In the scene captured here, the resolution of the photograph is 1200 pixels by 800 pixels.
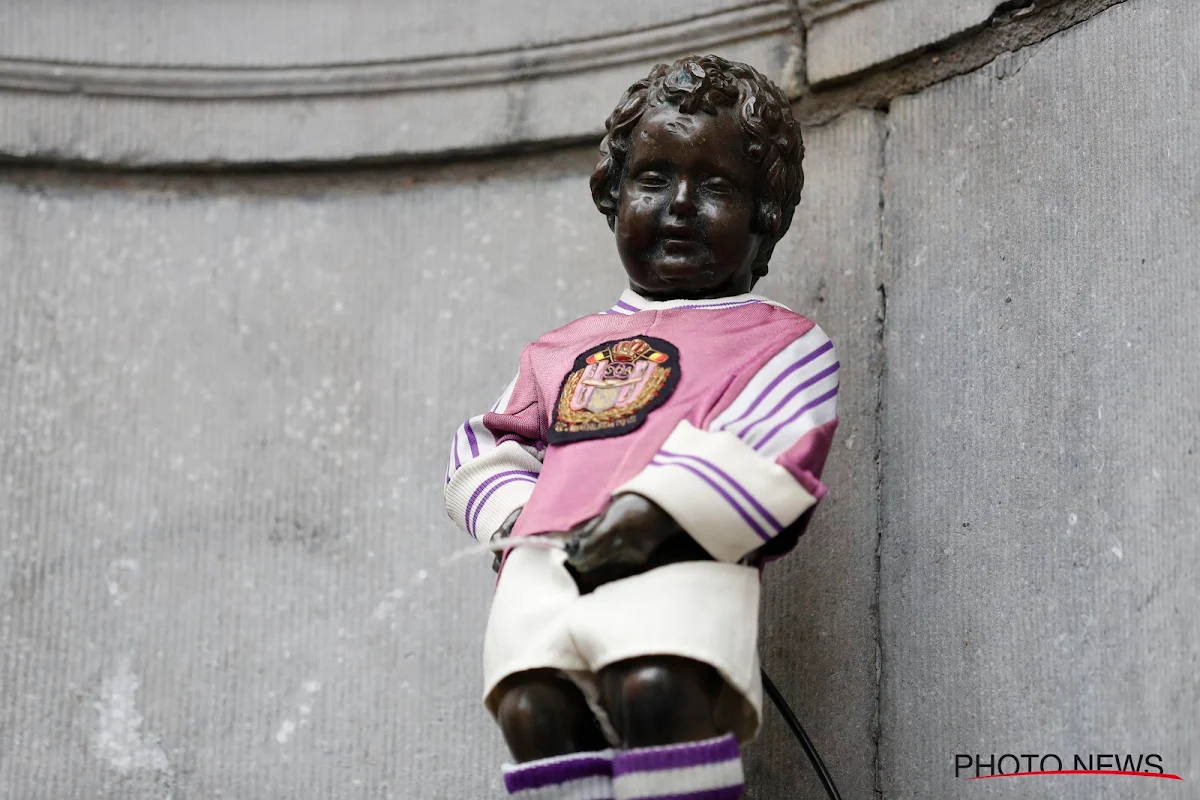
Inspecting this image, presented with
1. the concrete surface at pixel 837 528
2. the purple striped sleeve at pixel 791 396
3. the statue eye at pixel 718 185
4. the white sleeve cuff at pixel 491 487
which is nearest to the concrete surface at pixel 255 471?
the concrete surface at pixel 837 528

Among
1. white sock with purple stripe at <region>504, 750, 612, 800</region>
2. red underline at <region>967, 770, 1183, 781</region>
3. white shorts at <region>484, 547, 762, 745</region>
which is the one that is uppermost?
white shorts at <region>484, 547, 762, 745</region>

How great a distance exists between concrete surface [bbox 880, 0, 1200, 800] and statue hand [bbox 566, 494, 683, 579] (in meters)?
0.52

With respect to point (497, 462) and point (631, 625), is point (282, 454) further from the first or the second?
point (631, 625)

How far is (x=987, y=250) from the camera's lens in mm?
2123

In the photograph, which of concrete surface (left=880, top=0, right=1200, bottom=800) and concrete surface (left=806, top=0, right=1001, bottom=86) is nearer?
concrete surface (left=880, top=0, right=1200, bottom=800)

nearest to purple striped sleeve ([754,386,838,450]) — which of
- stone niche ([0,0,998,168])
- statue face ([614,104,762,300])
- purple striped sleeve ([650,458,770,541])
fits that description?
purple striped sleeve ([650,458,770,541])

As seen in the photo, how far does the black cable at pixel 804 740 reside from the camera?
6.41 feet

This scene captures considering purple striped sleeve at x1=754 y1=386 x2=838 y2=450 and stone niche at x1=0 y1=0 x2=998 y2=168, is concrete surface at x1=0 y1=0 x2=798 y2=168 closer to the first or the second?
stone niche at x1=0 y1=0 x2=998 y2=168

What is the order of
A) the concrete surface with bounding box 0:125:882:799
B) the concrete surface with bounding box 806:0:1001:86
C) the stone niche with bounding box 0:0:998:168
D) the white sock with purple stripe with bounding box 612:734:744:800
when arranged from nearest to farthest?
the white sock with purple stripe with bounding box 612:734:744:800 → the concrete surface with bounding box 806:0:1001:86 → the concrete surface with bounding box 0:125:882:799 → the stone niche with bounding box 0:0:998:168

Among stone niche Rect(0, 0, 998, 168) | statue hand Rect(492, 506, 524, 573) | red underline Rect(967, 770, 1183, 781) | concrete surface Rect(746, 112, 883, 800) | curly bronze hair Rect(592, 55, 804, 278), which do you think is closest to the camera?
red underline Rect(967, 770, 1183, 781)

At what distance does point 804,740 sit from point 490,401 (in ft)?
2.54

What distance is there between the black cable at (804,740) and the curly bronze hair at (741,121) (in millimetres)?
550

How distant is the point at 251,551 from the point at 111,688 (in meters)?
0.29

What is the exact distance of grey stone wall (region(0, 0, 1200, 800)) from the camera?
75.2 inches
